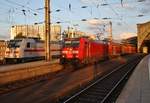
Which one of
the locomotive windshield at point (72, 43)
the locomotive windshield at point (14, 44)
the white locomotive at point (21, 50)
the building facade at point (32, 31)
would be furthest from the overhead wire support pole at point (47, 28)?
the building facade at point (32, 31)

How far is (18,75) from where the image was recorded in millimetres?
21438

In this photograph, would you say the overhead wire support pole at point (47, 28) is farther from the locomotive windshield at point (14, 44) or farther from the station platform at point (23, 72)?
the locomotive windshield at point (14, 44)

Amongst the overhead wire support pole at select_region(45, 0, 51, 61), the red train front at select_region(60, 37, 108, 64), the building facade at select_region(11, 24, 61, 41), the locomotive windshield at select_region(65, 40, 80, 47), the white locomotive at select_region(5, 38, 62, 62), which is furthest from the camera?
the building facade at select_region(11, 24, 61, 41)

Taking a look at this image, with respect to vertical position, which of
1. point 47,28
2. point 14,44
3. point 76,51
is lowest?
point 76,51

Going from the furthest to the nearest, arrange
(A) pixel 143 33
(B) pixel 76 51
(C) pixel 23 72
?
(A) pixel 143 33 → (B) pixel 76 51 → (C) pixel 23 72

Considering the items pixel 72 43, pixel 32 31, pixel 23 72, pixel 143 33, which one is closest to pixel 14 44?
pixel 72 43

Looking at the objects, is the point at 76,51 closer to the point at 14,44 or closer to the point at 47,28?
the point at 47,28

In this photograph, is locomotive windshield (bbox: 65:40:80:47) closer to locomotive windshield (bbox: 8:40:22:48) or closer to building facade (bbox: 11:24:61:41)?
locomotive windshield (bbox: 8:40:22:48)

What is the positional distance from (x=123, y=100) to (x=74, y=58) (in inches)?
726

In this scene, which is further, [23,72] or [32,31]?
[32,31]

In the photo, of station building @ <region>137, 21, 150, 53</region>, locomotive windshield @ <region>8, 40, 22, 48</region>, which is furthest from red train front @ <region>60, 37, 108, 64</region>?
station building @ <region>137, 21, 150, 53</region>

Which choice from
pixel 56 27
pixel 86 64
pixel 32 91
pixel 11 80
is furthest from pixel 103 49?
pixel 56 27

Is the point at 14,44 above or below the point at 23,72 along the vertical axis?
above

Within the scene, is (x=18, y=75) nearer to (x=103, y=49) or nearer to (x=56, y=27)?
(x=103, y=49)
